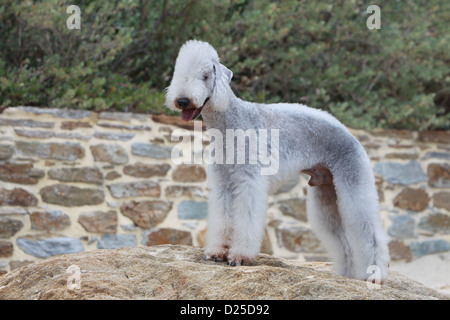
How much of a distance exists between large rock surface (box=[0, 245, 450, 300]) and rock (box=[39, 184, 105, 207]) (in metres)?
1.89

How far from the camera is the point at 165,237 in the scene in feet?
17.5

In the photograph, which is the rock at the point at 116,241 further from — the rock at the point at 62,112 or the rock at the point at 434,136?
the rock at the point at 434,136

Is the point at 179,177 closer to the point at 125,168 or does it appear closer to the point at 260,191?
the point at 125,168

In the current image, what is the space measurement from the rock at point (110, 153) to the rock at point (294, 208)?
1.88 m

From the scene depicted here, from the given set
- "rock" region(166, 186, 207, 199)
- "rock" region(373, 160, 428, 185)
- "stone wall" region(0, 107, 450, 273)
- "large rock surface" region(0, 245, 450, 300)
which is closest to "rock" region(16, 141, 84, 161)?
"stone wall" region(0, 107, 450, 273)

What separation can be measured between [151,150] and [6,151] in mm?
1406

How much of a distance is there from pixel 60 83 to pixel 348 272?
377cm

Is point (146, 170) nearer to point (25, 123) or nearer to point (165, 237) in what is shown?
point (165, 237)

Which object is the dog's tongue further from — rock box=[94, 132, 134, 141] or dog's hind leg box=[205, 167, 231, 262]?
rock box=[94, 132, 134, 141]

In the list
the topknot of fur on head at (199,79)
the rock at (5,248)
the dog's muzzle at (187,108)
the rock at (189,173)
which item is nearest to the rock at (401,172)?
the rock at (189,173)

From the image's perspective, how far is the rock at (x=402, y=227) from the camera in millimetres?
6412

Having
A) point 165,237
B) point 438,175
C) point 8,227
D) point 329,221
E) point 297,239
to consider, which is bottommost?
point 297,239

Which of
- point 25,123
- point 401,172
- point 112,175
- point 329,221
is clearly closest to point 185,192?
point 112,175
